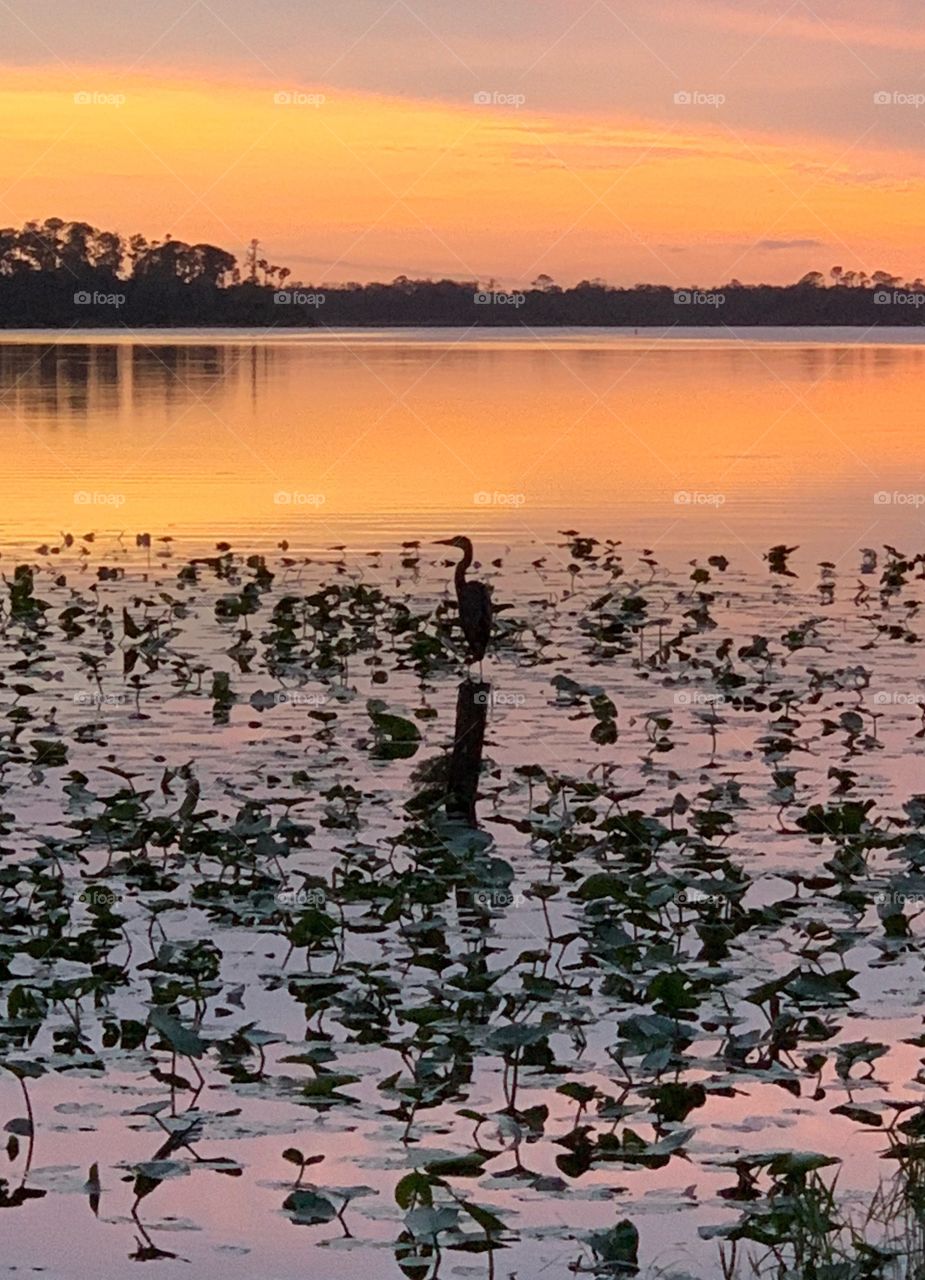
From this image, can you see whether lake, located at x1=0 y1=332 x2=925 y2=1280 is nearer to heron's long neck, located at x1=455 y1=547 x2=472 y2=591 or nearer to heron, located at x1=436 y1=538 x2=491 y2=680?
heron, located at x1=436 y1=538 x2=491 y2=680

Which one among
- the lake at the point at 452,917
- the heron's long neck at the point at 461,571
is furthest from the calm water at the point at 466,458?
the heron's long neck at the point at 461,571

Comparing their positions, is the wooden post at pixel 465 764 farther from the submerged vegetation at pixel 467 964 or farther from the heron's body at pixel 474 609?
the heron's body at pixel 474 609

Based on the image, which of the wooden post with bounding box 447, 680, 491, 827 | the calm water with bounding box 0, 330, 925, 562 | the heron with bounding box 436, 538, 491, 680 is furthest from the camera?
the calm water with bounding box 0, 330, 925, 562

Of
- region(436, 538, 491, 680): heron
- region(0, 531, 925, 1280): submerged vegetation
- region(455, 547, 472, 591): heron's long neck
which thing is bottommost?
region(0, 531, 925, 1280): submerged vegetation

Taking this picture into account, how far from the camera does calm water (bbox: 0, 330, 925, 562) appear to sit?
23.9m

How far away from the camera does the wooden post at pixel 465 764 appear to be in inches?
403

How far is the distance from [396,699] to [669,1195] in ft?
25.7

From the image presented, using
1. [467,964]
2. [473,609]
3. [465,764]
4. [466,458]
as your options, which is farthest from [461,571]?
[466,458]

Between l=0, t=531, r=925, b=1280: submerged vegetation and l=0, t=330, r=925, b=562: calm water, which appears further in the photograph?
l=0, t=330, r=925, b=562: calm water

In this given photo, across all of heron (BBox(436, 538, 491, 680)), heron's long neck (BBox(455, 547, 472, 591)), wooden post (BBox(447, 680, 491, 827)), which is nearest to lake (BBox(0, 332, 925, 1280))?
wooden post (BBox(447, 680, 491, 827))

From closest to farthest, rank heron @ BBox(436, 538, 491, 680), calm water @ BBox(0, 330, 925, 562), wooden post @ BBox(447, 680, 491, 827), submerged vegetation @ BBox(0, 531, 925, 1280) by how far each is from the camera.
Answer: submerged vegetation @ BBox(0, 531, 925, 1280) < wooden post @ BBox(447, 680, 491, 827) < heron @ BBox(436, 538, 491, 680) < calm water @ BBox(0, 330, 925, 562)

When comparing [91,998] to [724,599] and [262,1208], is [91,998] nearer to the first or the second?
[262,1208]

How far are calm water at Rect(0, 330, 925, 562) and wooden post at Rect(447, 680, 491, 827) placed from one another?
9801 mm

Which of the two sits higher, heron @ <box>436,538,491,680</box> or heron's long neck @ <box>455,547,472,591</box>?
heron's long neck @ <box>455,547,472,591</box>
